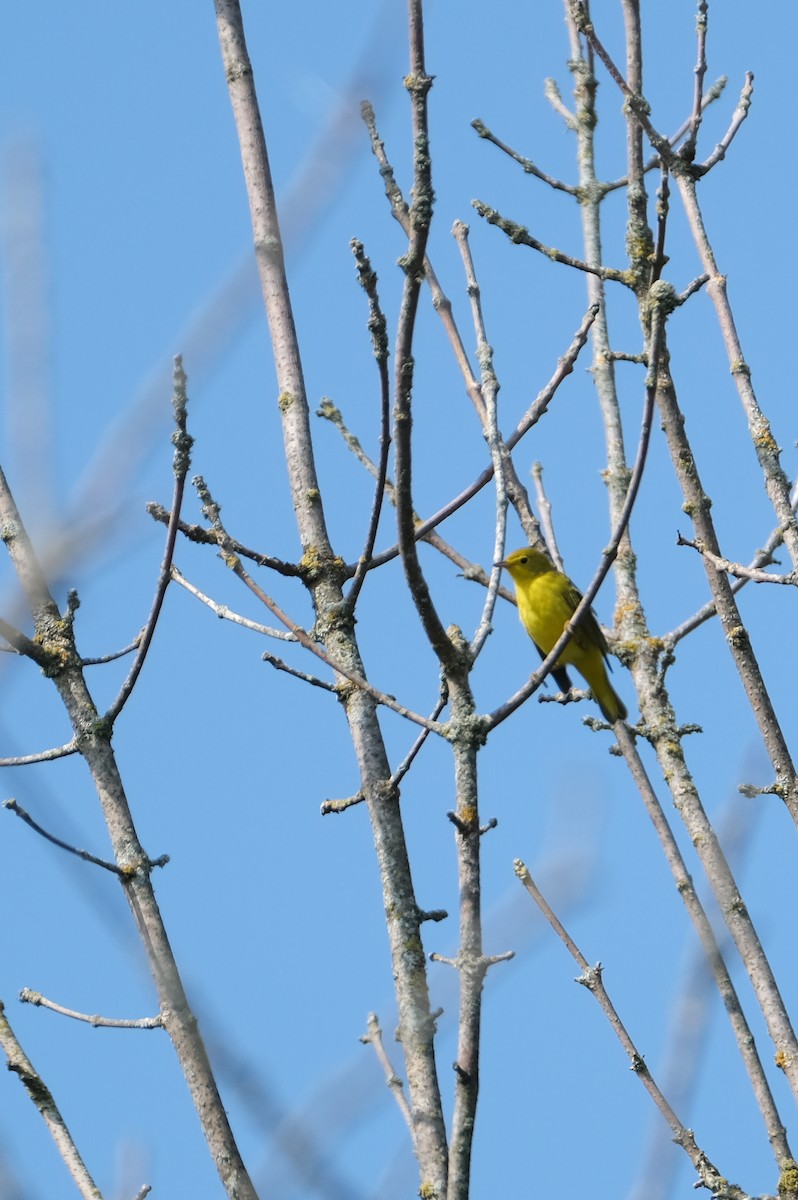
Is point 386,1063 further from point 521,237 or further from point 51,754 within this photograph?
point 521,237

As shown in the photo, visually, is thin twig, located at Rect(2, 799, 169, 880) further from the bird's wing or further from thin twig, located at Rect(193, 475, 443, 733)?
the bird's wing

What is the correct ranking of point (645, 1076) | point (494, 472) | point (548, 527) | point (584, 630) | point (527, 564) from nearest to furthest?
point (494, 472) → point (645, 1076) → point (548, 527) → point (584, 630) → point (527, 564)

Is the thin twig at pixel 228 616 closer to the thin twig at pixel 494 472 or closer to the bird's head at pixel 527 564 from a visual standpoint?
the thin twig at pixel 494 472

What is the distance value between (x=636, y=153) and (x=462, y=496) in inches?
58.3

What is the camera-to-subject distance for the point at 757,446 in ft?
16.2

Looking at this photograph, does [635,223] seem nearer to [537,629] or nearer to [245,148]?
[245,148]

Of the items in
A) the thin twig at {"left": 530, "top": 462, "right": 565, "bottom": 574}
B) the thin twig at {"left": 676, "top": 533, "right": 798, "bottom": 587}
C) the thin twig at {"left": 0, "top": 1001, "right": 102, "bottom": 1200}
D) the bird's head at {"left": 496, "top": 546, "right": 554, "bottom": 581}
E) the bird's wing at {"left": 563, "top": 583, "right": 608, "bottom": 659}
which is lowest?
the thin twig at {"left": 0, "top": 1001, "right": 102, "bottom": 1200}

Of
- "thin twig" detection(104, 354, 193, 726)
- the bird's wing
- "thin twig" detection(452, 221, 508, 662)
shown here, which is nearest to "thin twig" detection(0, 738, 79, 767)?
"thin twig" detection(104, 354, 193, 726)

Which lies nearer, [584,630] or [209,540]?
[209,540]

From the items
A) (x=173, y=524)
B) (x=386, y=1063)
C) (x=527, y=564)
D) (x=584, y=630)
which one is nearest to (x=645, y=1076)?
(x=386, y=1063)

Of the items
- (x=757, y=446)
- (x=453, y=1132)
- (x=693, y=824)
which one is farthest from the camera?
(x=693, y=824)

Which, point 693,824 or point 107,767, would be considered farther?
point 693,824

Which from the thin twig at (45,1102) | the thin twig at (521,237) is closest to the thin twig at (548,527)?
the thin twig at (521,237)

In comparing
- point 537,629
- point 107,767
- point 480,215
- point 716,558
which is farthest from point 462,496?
point 537,629
